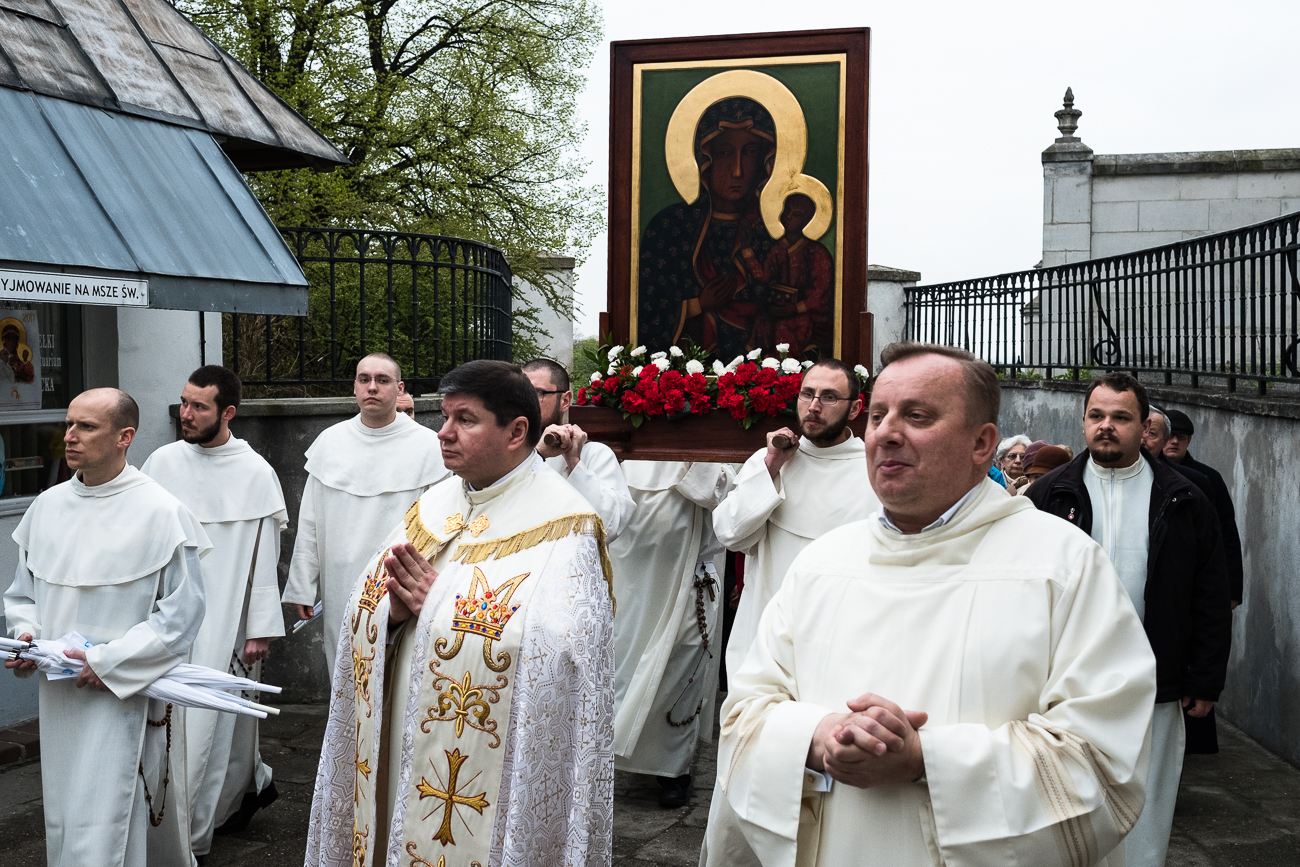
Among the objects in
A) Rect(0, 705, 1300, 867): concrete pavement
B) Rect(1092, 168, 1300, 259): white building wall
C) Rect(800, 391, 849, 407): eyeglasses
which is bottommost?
Rect(0, 705, 1300, 867): concrete pavement

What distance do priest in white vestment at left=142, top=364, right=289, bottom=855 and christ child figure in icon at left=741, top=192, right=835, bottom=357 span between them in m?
2.52

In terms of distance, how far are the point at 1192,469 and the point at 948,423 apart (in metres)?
4.91

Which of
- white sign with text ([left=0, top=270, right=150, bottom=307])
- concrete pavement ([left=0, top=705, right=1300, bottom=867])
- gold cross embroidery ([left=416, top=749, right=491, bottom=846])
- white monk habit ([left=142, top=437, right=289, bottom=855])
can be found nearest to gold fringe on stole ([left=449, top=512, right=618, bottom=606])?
gold cross embroidery ([left=416, top=749, right=491, bottom=846])

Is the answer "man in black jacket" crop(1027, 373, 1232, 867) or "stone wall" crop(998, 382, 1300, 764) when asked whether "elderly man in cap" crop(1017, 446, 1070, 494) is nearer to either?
"man in black jacket" crop(1027, 373, 1232, 867)

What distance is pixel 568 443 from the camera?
16.8 feet

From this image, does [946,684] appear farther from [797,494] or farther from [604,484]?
[604,484]

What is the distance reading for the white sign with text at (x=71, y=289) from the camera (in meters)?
5.47

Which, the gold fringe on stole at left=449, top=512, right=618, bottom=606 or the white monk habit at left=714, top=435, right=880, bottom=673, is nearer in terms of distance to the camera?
the gold fringe on stole at left=449, top=512, right=618, bottom=606

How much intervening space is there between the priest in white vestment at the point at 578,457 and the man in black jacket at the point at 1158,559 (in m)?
1.83

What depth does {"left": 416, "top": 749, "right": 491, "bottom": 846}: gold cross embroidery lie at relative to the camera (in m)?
3.60

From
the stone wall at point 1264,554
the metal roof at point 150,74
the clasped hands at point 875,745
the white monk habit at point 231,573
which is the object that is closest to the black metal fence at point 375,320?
the metal roof at point 150,74

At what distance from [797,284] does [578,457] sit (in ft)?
4.57

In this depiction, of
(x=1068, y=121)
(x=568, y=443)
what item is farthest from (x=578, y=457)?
(x=1068, y=121)

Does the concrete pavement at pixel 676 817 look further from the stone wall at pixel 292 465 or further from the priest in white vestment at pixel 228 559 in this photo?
the stone wall at pixel 292 465
